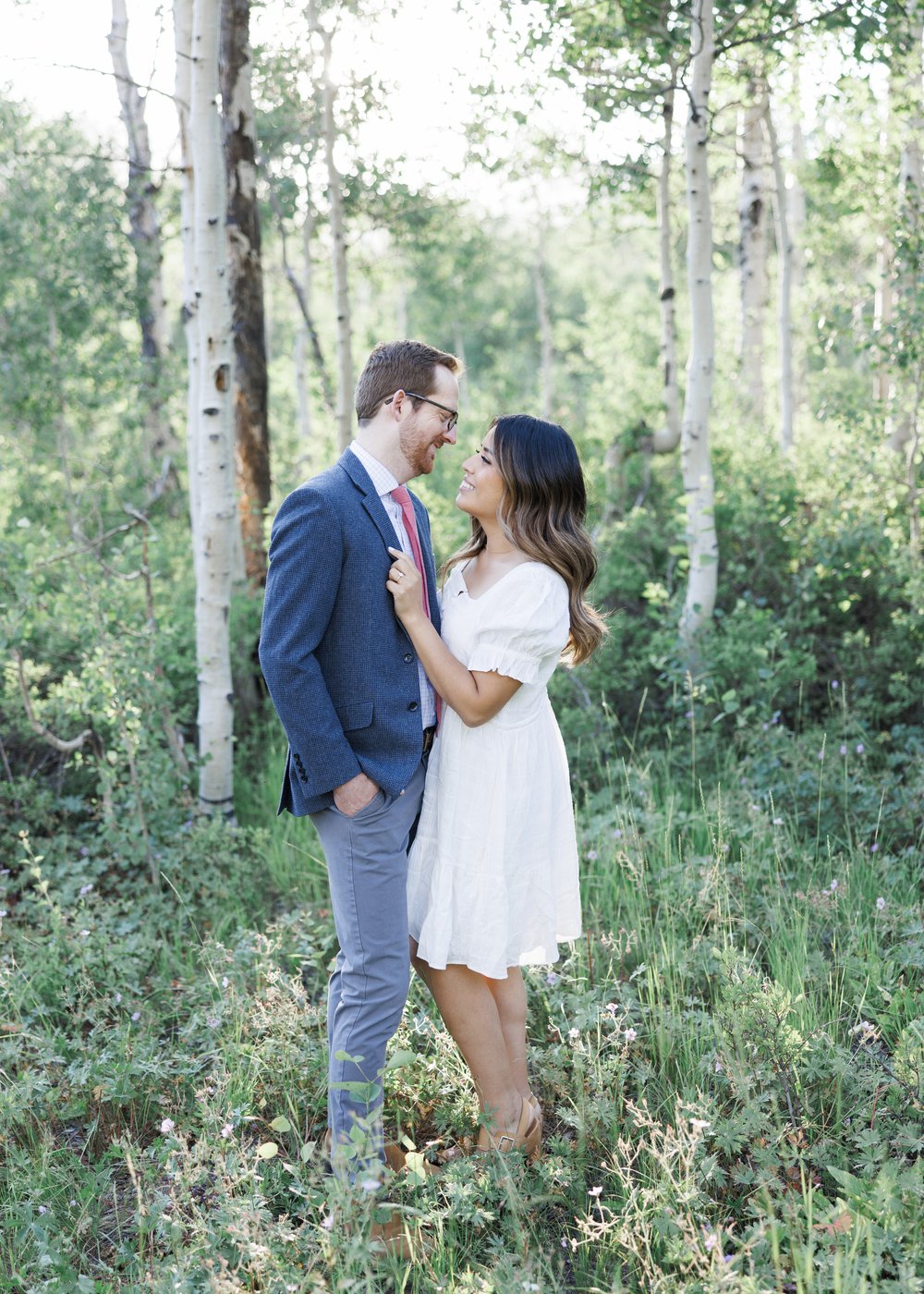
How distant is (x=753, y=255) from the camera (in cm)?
1211

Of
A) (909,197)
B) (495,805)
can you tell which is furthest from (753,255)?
(495,805)

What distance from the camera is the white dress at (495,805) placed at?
2807 millimetres

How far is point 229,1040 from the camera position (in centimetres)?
350

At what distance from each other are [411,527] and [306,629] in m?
0.56

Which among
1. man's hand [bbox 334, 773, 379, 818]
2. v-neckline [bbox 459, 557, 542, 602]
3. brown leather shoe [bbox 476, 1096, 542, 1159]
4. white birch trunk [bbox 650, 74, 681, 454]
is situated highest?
white birch trunk [bbox 650, 74, 681, 454]

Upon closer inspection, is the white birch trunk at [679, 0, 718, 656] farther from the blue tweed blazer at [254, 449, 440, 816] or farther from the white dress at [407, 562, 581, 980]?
the blue tweed blazer at [254, 449, 440, 816]

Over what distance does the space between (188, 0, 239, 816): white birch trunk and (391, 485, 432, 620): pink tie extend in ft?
7.88

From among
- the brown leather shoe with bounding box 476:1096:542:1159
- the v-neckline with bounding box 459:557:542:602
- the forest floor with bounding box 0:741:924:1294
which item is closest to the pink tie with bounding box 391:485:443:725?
the v-neckline with bounding box 459:557:542:602

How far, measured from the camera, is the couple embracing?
2.63m

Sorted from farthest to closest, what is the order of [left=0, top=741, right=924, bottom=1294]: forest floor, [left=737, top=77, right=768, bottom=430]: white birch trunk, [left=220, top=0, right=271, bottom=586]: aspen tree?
[left=737, top=77, right=768, bottom=430]: white birch trunk < [left=220, top=0, right=271, bottom=586]: aspen tree < [left=0, top=741, right=924, bottom=1294]: forest floor

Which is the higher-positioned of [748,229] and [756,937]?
[748,229]

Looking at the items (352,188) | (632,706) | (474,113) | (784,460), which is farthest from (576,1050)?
(352,188)

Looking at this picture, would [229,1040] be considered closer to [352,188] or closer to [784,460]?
[784,460]

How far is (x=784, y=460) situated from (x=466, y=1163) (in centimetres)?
732
